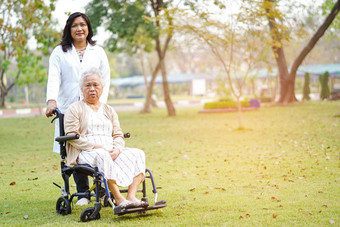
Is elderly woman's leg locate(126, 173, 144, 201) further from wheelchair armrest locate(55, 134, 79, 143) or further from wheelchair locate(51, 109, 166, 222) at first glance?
wheelchair armrest locate(55, 134, 79, 143)

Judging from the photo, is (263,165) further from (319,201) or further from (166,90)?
(166,90)

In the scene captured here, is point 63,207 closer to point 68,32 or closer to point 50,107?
point 50,107

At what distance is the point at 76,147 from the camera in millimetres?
4523

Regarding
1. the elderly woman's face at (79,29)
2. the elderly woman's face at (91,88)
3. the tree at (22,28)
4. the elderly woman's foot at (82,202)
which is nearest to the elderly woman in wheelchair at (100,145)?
the elderly woman's face at (91,88)

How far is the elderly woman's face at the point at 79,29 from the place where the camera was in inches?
196

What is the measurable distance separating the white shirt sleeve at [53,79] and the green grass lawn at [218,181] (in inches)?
39.2

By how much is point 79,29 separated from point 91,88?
0.73 metres

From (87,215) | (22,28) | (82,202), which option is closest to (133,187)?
(87,215)

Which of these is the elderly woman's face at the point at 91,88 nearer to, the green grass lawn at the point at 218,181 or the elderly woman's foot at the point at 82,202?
the green grass lawn at the point at 218,181

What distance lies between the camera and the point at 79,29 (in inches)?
197

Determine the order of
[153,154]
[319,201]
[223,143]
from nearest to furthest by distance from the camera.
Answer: [319,201], [153,154], [223,143]

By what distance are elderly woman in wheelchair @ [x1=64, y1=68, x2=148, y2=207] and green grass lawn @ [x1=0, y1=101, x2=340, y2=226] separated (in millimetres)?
365

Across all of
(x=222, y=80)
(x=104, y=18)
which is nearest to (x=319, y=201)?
(x=104, y=18)

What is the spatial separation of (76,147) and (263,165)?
3893 mm
